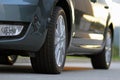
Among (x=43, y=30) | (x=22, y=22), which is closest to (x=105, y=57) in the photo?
(x=43, y=30)

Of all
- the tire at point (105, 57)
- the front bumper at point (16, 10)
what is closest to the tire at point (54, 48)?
the front bumper at point (16, 10)

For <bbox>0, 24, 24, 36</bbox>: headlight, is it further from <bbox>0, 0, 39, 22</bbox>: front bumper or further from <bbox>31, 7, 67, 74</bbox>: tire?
<bbox>31, 7, 67, 74</bbox>: tire

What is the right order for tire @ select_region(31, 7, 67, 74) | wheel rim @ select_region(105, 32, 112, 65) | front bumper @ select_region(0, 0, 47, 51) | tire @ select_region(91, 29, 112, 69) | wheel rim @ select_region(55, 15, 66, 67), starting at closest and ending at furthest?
front bumper @ select_region(0, 0, 47, 51)
tire @ select_region(31, 7, 67, 74)
wheel rim @ select_region(55, 15, 66, 67)
tire @ select_region(91, 29, 112, 69)
wheel rim @ select_region(105, 32, 112, 65)

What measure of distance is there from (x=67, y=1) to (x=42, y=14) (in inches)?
26.8

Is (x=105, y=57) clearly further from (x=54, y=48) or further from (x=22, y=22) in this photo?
(x=22, y=22)

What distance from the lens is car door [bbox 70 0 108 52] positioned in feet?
28.3

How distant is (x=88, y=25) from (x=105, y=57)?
160cm

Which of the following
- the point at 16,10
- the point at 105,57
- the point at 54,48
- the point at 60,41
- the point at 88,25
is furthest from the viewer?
the point at 105,57

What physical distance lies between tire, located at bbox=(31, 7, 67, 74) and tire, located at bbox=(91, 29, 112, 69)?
2.58 meters

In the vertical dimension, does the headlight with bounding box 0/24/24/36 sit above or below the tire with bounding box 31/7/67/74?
above

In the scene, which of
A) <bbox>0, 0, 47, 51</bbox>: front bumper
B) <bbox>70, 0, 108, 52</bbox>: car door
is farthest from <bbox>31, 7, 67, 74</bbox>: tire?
<bbox>70, 0, 108, 52</bbox>: car door

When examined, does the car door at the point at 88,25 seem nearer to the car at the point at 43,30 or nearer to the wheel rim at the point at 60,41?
the car at the point at 43,30

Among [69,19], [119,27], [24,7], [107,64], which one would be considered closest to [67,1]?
[69,19]

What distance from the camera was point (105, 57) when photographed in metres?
10.7
